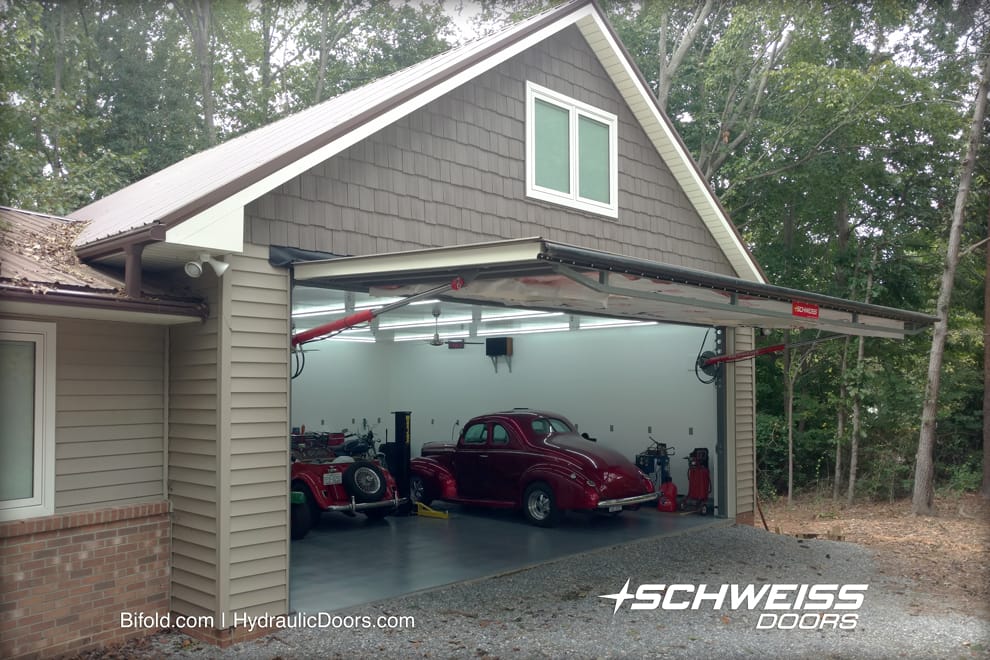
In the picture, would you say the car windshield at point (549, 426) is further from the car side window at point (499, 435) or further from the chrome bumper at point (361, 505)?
the chrome bumper at point (361, 505)

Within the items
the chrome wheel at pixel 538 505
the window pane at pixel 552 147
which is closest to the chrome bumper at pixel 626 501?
the chrome wheel at pixel 538 505

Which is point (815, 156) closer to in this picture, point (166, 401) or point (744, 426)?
point (744, 426)

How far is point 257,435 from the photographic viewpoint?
21.8 feet

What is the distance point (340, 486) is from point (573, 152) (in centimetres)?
519

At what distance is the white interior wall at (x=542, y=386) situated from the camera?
12891 mm

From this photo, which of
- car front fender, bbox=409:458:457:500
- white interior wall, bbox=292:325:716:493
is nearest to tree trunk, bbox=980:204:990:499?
white interior wall, bbox=292:325:716:493

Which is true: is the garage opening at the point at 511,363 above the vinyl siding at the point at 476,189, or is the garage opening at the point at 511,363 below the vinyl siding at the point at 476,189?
below

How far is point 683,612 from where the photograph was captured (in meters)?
7.39

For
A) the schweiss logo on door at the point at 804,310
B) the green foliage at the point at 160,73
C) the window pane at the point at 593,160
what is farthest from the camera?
the green foliage at the point at 160,73

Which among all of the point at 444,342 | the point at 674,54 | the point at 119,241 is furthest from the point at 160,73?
the point at 119,241

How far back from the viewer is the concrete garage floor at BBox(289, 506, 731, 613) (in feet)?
25.8

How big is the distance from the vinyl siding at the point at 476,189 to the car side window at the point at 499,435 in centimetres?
325

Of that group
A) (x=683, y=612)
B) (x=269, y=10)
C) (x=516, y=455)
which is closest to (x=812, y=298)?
(x=683, y=612)

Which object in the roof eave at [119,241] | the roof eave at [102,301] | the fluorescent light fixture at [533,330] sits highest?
the roof eave at [119,241]
